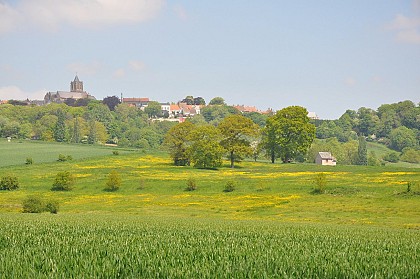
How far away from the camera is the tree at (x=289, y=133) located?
383 feet

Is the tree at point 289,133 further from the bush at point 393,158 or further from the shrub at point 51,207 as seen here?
the bush at point 393,158

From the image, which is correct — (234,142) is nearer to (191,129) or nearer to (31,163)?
(191,129)

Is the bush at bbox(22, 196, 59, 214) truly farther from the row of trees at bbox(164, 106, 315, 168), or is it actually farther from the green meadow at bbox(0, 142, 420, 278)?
the row of trees at bbox(164, 106, 315, 168)

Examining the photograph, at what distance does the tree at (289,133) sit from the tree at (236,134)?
25.1 ft

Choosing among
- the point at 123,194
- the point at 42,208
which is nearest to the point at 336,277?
the point at 42,208

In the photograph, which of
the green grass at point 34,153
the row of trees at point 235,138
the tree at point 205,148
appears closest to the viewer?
the tree at point 205,148

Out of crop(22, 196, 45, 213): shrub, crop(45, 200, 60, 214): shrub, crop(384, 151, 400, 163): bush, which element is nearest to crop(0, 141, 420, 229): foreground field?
crop(22, 196, 45, 213): shrub

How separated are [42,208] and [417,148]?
176292mm

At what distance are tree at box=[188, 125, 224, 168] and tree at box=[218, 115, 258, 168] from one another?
330 centimetres

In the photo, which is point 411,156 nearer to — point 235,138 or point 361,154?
point 361,154

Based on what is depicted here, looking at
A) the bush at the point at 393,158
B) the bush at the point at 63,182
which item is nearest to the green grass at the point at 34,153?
the bush at the point at 63,182

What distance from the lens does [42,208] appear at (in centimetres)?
5228

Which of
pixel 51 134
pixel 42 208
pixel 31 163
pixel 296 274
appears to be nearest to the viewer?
pixel 296 274

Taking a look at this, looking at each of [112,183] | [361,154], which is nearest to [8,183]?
[112,183]
